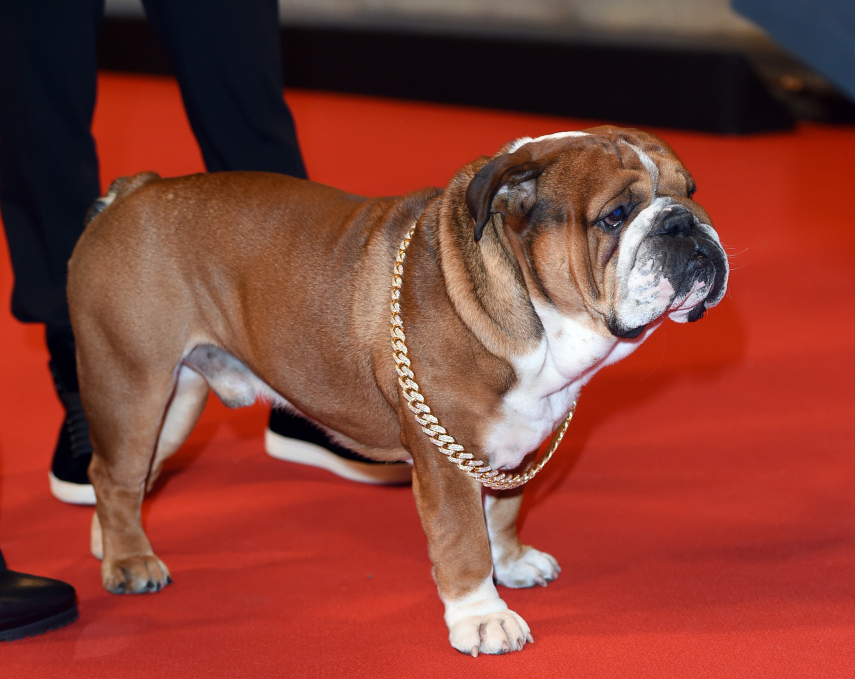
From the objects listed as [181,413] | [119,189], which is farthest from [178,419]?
[119,189]

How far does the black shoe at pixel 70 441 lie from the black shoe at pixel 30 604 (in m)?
0.65

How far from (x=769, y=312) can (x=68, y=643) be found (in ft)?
10.00

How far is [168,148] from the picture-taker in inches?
319

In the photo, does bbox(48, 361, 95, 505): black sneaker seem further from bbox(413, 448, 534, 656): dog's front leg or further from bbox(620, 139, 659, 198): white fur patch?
bbox(620, 139, 659, 198): white fur patch

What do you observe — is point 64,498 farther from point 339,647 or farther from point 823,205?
point 823,205

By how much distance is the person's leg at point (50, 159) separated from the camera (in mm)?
2652

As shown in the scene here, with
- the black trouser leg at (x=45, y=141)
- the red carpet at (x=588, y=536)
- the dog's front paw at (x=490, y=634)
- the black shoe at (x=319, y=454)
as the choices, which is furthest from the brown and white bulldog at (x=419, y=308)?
the black shoe at (x=319, y=454)

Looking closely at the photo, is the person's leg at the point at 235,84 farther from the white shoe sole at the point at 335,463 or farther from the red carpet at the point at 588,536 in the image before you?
the red carpet at the point at 588,536

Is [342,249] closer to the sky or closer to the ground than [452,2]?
closer to the sky

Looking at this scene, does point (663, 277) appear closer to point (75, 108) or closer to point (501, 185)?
point (501, 185)

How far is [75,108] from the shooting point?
9.12ft

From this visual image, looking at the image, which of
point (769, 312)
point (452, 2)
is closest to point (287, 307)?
point (769, 312)

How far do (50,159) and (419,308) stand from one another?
51.2 inches

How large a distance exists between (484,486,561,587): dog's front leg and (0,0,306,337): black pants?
1165 millimetres
